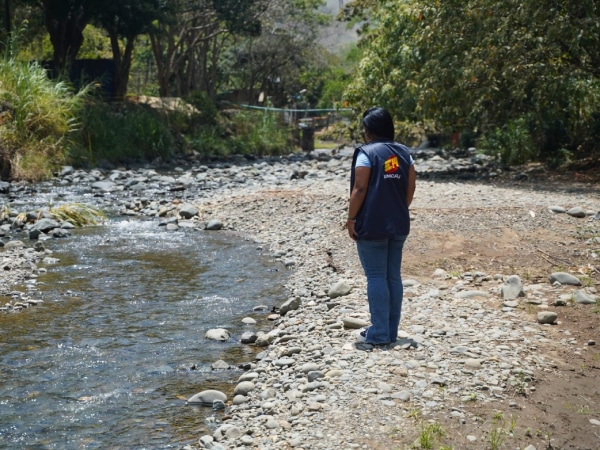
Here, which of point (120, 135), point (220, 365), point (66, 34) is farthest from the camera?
point (66, 34)

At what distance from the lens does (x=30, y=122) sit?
1966 centimetres

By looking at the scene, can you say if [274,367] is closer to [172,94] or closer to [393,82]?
[393,82]

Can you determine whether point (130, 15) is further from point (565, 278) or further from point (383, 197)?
point (383, 197)

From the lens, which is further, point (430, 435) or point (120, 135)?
point (120, 135)

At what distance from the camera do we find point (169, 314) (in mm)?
8805

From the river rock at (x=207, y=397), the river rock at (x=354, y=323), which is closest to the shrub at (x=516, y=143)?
the river rock at (x=354, y=323)

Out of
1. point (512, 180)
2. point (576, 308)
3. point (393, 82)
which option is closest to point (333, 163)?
point (393, 82)

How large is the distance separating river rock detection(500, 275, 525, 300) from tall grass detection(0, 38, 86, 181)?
13.6 m

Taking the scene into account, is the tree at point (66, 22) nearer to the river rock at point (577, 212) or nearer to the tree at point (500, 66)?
the tree at point (500, 66)

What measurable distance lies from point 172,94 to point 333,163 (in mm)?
16521

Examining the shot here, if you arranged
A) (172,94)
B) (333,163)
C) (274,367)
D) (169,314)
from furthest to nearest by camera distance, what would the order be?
1. (172,94)
2. (333,163)
3. (169,314)
4. (274,367)

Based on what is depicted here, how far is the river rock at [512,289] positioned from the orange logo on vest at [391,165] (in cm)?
227

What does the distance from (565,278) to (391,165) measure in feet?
9.87

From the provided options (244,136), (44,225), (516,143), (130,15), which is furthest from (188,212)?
(244,136)
